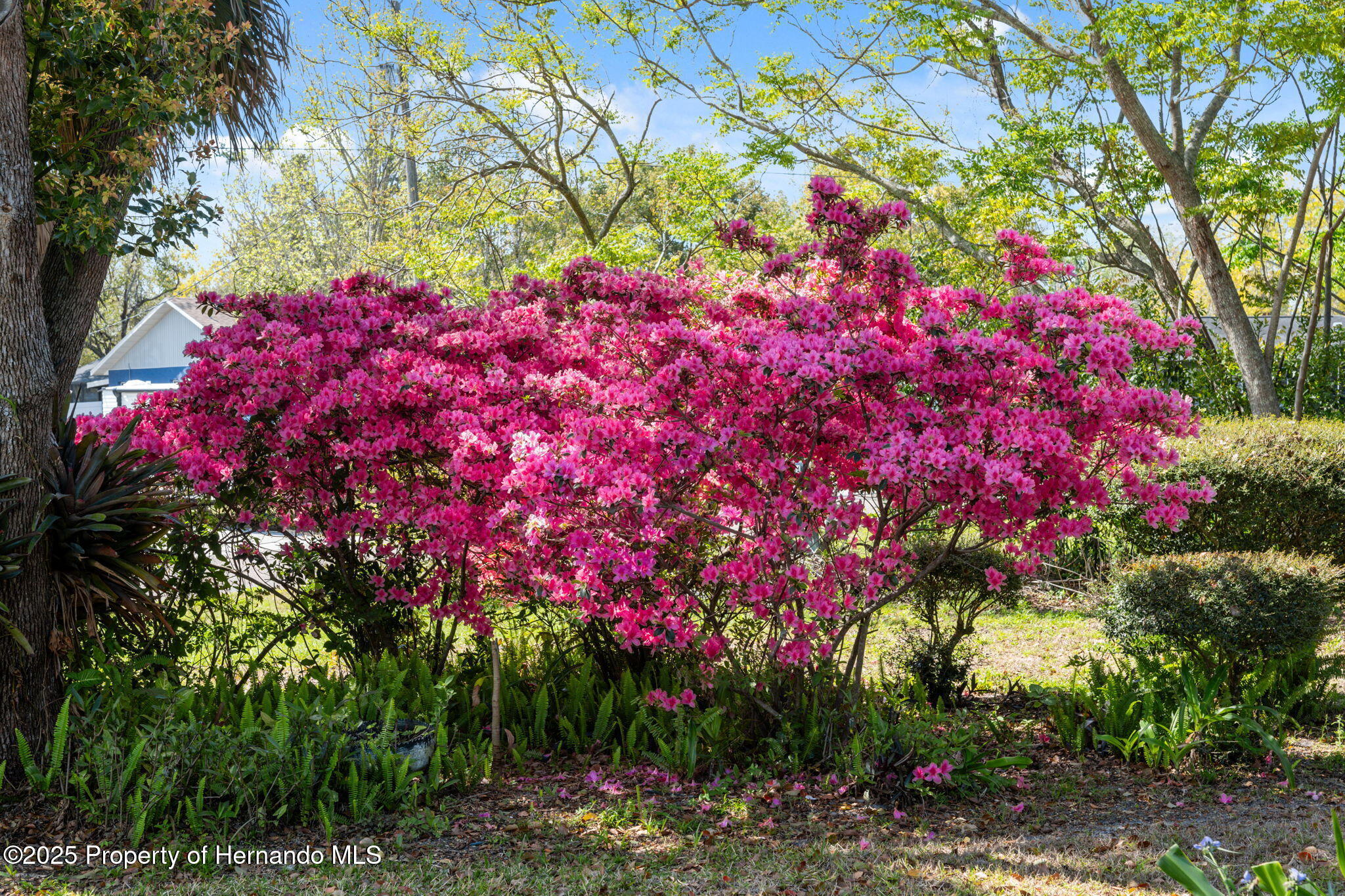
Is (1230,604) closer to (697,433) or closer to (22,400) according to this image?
(697,433)

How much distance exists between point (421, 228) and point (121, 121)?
11.1 m

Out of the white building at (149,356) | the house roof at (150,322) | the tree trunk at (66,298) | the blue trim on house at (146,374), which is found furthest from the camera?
the blue trim on house at (146,374)

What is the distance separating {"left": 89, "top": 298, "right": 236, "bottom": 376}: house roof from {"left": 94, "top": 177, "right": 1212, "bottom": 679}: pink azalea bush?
24.5 metres

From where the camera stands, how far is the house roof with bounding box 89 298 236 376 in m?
28.6

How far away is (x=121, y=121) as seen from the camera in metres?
5.38

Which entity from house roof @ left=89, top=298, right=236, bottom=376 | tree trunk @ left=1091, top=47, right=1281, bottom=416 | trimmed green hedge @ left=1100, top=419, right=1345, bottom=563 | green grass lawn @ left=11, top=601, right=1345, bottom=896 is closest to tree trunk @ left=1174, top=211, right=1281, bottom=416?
tree trunk @ left=1091, top=47, right=1281, bottom=416

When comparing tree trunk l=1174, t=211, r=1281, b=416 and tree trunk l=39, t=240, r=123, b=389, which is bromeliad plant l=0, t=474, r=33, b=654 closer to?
tree trunk l=39, t=240, r=123, b=389

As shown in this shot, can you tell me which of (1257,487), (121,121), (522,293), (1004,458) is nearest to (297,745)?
(522,293)

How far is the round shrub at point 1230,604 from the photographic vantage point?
15.9 feet

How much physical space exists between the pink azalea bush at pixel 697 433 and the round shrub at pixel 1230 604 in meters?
0.74

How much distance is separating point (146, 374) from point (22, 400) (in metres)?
29.3

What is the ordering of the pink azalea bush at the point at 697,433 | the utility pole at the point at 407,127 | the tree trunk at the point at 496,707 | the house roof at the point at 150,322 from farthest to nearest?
the house roof at the point at 150,322
the utility pole at the point at 407,127
the tree trunk at the point at 496,707
the pink azalea bush at the point at 697,433

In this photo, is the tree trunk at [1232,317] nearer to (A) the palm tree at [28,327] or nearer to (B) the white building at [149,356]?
(A) the palm tree at [28,327]

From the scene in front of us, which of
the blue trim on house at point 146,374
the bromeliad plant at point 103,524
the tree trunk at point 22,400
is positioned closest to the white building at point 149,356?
the blue trim on house at point 146,374
